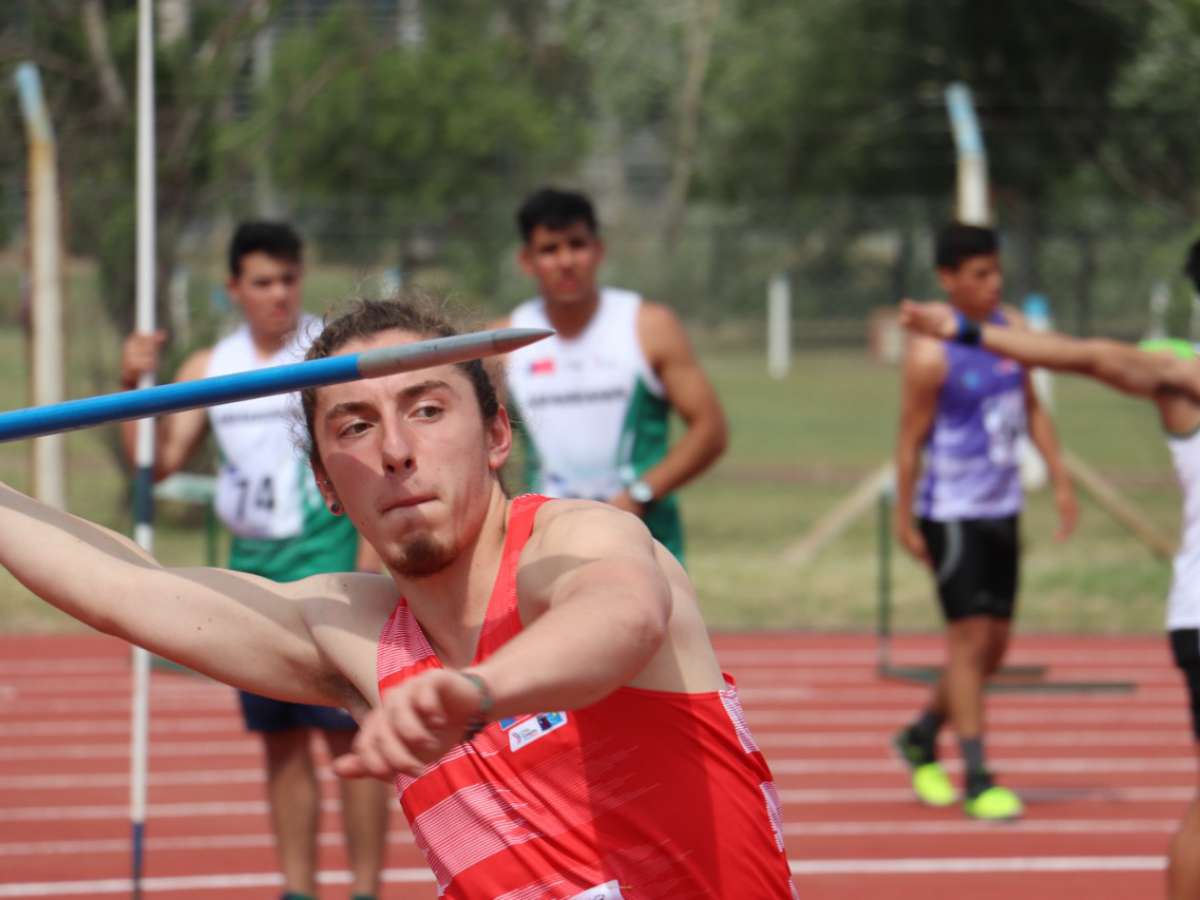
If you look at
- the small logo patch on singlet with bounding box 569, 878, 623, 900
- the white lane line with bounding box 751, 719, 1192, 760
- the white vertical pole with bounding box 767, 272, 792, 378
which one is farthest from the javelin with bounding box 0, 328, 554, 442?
the white vertical pole with bounding box 767, 272, 792, 378

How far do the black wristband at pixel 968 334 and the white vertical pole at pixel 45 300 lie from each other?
577 centimetres

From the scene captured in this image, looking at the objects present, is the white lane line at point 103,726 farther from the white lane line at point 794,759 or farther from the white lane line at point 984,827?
the white lane line at point 984,827

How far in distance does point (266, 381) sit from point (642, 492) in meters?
3.91

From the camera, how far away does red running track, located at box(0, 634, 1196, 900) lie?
639cm

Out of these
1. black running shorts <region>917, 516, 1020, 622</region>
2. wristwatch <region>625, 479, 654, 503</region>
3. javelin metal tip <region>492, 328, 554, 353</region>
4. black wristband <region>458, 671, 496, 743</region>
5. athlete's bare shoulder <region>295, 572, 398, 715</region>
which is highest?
javelin metal tip <region>492, 328, 554, 353</region>

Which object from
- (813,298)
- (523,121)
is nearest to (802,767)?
(813,298)

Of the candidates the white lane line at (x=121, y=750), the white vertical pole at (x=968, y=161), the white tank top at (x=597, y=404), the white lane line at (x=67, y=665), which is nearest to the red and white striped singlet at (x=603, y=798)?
the white tank top at (x=597, y=404)

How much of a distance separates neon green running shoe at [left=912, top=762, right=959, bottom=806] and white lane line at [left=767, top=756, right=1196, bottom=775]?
55cm

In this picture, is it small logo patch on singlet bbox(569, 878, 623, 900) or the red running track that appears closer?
small logo patch on singlet bbox(569, 878, 623, 900)

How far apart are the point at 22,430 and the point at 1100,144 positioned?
2607cm

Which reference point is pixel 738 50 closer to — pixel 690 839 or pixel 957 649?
pixel 957 649

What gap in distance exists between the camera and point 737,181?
137 feet

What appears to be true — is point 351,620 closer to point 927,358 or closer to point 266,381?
point 266,381

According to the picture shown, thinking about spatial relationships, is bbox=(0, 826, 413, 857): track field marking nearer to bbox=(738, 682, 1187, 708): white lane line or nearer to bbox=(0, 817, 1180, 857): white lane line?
bbox=(0, 817, 1180, 857): white lane line
